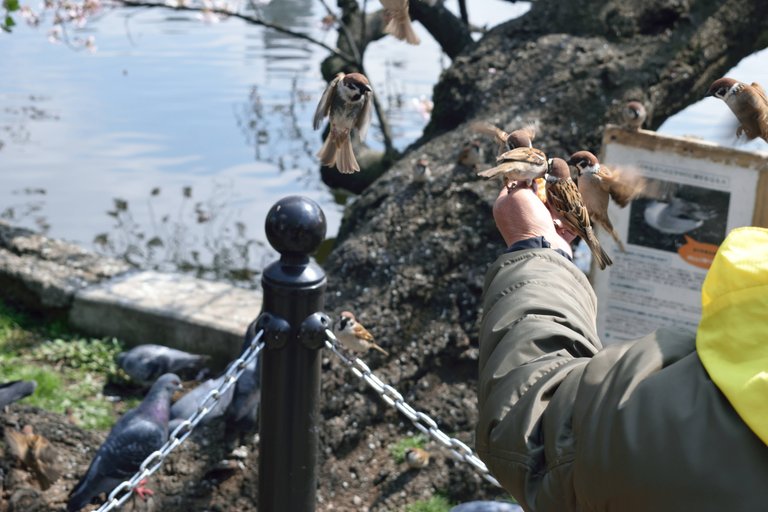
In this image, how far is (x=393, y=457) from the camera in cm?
397

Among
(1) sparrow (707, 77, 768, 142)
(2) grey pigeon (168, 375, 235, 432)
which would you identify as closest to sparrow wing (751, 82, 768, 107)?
(1) sparrow (707, 77, 768, 142)

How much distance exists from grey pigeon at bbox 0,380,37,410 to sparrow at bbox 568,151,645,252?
260cm

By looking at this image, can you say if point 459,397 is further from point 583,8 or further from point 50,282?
point 50,282

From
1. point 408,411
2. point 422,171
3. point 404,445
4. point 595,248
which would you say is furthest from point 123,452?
point 595,248

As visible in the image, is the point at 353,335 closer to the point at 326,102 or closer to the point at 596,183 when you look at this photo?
the point at 326,102

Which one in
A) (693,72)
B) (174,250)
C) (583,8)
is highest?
(583,8)

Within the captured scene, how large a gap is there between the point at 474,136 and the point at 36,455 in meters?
2.58

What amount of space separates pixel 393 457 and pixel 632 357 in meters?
2.74

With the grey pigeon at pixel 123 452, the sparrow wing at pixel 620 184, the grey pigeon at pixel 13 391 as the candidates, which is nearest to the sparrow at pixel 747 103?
the sparrow wing at pixel 620 184

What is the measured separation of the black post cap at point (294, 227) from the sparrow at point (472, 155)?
1.90m

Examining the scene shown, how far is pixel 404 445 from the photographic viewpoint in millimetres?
4012

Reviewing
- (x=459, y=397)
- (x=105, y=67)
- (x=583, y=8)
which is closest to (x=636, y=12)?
(x=583, y=8)

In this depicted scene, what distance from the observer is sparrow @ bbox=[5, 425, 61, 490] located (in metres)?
3.71

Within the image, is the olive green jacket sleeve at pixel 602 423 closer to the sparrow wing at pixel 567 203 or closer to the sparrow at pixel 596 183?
the sparrow wing at pixel 567 203
